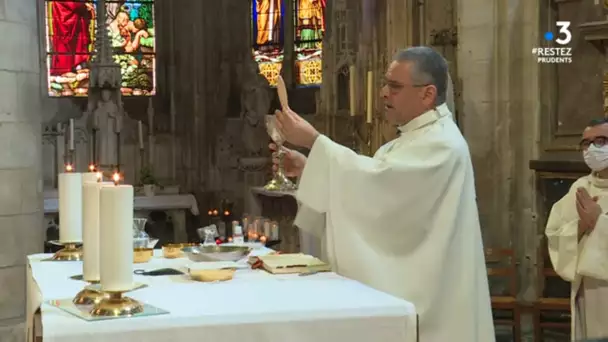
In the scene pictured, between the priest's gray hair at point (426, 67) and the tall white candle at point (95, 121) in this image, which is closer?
the priest's gray hair at point (426, 67)

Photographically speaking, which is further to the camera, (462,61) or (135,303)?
(462,61)

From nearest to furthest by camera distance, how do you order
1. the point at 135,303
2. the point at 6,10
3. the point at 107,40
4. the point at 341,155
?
the point at 135,303, the point at 341,155, the point at 6,10, the point at 107,40

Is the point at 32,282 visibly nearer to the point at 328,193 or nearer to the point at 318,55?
the point at 328,193

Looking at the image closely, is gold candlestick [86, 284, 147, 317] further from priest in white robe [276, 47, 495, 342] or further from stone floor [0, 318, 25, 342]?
stone floor [0, 318, 25, 342]

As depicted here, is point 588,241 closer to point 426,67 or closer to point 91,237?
point 426,67

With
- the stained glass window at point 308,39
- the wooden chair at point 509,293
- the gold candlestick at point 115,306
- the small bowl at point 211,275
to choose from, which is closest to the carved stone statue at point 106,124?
the stained glass window at point 308,39

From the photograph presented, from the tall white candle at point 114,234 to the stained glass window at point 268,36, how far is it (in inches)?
395

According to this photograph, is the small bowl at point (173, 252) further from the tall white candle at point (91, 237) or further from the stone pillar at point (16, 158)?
the stone pillar at point (16, 158)

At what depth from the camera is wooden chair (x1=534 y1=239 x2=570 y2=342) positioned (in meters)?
5.54

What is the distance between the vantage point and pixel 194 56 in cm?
1222

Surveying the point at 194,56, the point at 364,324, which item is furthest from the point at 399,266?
the point at 194,56

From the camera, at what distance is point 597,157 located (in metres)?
4.19

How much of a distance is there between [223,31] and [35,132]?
643 cm

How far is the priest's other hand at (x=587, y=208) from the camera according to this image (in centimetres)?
411
